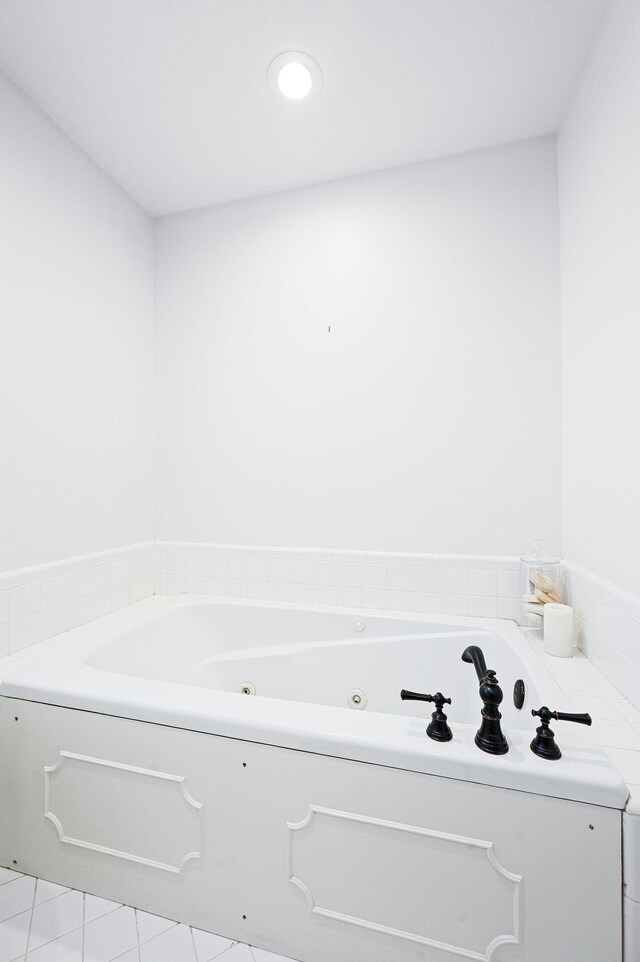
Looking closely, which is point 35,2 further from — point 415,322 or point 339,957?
point 339,957

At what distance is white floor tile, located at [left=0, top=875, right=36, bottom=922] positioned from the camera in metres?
1.09

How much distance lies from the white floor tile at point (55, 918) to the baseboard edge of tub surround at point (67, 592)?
0.70 metres

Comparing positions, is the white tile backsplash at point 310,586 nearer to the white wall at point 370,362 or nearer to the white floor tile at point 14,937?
the white wall at point 370,362

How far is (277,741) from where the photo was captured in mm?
989

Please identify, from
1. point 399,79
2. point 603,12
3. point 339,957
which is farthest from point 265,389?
point 339,957

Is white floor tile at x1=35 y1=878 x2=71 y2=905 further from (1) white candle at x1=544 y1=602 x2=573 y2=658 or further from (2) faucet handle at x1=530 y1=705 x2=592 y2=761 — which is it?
(1) white candle at x1=544 y1=602 x2=573 y2=658

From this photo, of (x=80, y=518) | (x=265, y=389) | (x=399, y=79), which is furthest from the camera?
(x=265, y=389)

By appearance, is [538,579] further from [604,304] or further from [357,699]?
[604,304]

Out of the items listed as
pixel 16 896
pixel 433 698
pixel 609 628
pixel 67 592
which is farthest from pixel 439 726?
pixel 67 592

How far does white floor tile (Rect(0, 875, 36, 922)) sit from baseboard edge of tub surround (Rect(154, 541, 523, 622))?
3.62ft

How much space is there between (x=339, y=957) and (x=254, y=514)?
1463 millimetres

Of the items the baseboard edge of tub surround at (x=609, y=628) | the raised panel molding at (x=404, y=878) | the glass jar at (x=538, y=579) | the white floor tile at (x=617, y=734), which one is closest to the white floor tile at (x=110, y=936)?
the raised panel molding at (x=404, y=878)

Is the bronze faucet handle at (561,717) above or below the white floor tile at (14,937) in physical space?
above

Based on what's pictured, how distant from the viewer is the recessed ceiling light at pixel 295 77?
138cm
